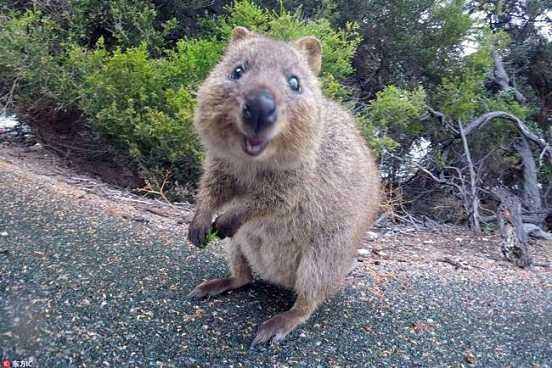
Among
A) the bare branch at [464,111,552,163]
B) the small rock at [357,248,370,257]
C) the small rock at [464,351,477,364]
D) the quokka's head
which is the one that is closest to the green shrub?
the small rock at [357,248,370,257]

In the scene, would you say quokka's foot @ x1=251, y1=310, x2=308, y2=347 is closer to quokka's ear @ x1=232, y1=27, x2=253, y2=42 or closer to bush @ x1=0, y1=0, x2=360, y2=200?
quokka's ear @ x1=232, y1=27, x2=253, y2=42

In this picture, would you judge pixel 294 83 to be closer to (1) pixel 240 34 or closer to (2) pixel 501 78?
(1) pixel 240 34

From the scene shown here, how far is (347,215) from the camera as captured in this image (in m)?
3.67

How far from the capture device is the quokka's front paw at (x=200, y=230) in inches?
135

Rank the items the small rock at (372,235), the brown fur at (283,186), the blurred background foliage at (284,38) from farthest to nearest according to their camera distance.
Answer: the small rock at (372,235)
the blurred background foliage at (284,38)
the brown fur at (283,186)

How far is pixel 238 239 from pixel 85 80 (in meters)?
3.56

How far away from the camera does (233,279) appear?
378 centimetres

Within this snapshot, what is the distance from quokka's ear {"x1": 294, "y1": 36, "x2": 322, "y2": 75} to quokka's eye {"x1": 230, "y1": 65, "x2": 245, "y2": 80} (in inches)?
30.4

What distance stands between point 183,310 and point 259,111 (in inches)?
57.9

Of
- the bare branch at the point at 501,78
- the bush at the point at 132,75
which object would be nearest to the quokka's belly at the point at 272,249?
the bush at the point at 132,75

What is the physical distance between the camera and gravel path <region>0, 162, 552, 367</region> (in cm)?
276

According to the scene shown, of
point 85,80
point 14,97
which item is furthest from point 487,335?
point 14,97

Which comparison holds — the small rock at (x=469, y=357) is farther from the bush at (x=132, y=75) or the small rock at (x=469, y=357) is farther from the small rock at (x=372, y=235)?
the bush at (x=132, y=75)

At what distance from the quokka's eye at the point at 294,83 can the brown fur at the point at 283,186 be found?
0.04 meters
